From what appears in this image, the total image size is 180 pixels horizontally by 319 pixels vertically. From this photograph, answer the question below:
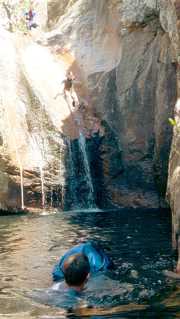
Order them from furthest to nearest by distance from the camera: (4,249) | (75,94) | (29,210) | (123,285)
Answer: (75,94) → (29,210) → (4,249) → (123,285)

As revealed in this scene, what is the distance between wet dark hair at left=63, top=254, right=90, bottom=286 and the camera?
537 centimetres

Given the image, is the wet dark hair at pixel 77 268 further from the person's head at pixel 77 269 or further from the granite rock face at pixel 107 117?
the granite rock face at pixel 107 117

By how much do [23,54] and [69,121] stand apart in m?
4.53

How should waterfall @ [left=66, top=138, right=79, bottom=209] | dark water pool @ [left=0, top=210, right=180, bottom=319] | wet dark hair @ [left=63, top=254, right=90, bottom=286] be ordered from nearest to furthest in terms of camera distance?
wet dark hair @ [left=63, top=254, right=90, bottom=286], dark water pool @ [left=0, top=210, right=180, bottom=319], waterfall @ [left=66, top=138, right=79, bottom=209]

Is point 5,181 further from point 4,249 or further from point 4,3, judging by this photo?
point 4,3

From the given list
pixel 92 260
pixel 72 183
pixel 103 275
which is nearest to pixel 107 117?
pixel 72 183

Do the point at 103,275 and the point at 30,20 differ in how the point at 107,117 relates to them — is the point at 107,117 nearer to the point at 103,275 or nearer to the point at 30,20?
the point at 30,20

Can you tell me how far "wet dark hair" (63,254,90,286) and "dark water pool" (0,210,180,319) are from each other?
2.38 ft

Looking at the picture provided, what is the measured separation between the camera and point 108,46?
2309 centimetres

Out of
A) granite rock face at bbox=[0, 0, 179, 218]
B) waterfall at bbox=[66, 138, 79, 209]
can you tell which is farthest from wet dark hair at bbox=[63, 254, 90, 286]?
waterfall at bbox=[66, 138, 79, 209]

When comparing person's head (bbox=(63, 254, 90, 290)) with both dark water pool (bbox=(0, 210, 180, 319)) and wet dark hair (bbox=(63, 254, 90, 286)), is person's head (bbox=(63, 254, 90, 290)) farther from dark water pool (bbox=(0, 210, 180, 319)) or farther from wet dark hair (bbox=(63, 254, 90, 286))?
dark water pool (bbox=(0, 210, 180, 319))

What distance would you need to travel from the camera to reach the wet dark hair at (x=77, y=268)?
537cm

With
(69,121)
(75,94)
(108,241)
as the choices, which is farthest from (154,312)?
(75,94)

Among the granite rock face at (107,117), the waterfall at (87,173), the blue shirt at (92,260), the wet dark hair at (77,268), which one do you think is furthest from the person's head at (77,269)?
the waterfall at (87,173)
